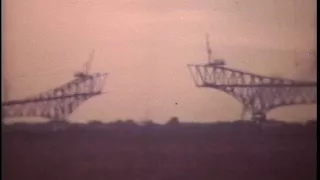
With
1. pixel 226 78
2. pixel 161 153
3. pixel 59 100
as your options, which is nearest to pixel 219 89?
pixel 226 78

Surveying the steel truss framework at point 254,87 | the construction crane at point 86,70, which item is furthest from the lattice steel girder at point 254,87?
the construction crane at point 86,70

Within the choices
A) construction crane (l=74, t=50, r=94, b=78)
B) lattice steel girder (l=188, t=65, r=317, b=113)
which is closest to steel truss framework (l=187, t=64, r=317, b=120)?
lattice steel girder (l=188, t=65, r=317, b=113)

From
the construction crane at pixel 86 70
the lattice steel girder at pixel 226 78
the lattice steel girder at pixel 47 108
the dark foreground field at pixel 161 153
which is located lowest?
the dark foreground field at pixel 161 153

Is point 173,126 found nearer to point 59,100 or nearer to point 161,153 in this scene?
point 161,153

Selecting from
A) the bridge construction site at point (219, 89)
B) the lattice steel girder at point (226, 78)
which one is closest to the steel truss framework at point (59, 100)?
the bridge construction site at point (219, 89)

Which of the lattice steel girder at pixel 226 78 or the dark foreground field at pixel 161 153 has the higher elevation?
the lattice steel girder at pixel 226 78

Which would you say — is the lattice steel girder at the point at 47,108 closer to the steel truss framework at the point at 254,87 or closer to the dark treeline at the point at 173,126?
the dark treeline at the point at 173,126

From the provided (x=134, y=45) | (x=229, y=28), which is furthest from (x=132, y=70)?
(x=229, y=28)
